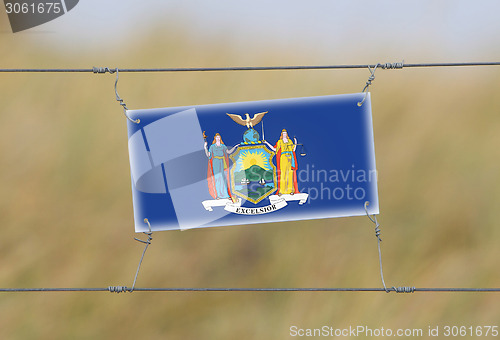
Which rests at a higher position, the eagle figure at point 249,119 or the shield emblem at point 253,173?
the eagle figure at point 249,119

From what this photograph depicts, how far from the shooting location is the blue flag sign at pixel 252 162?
2.34 metres

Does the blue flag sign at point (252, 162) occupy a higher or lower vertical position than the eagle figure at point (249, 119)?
lower

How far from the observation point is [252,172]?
238 cm

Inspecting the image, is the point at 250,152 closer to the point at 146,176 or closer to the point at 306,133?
the point at 306,133

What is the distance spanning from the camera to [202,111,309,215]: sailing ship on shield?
7.72 ft

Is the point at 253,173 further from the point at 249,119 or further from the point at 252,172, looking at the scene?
the point at 249,119

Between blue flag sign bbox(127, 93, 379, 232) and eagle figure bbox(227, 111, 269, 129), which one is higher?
eagle figure bbox(227, 111, 269, 129)

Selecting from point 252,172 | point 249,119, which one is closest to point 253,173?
point 252,172

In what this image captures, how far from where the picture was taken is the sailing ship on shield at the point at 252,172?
235 centimetres

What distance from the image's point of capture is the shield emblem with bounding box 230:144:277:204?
93.2 inches

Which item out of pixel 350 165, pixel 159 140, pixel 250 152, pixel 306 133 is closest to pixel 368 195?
pixel 350 165

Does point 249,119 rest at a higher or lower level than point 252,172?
higher

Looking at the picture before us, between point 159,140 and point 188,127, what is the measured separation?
138mm

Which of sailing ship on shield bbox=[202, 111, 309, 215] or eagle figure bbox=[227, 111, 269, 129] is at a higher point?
eagle figure bbox=[227, 111, 269, 129]
